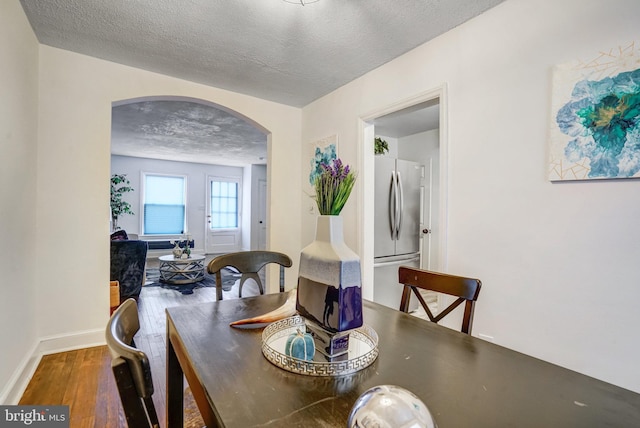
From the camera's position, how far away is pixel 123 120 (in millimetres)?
4484

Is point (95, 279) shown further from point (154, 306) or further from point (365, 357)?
point (365, 357)

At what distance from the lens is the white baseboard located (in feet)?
6.03

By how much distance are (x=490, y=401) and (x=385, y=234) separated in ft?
8.98

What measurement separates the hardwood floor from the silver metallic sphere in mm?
1163

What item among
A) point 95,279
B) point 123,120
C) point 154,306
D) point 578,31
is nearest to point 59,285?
point 95,279

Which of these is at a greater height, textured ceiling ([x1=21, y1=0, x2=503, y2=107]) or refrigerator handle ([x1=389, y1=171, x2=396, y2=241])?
textured ceiling ([x1=21, y1=0, x2=503, y2=107])

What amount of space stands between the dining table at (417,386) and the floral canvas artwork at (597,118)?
1.14 meters

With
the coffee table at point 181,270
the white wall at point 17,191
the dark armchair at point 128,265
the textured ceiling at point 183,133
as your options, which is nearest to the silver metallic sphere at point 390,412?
the white wall at point 17,191

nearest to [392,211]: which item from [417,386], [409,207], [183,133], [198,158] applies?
[409,207]

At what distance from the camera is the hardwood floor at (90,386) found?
1.71 metres

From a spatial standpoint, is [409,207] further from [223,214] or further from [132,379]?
[223,214]

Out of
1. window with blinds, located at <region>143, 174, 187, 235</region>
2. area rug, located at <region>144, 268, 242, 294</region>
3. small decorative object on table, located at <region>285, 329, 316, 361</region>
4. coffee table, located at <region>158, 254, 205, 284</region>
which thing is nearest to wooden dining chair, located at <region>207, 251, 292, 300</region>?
small decorative object on table, located at <region>285, 329, 316, 361</region>

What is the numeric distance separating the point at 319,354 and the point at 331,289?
0.21 meters

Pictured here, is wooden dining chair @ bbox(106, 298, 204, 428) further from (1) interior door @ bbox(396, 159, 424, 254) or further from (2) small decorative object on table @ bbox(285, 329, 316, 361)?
(1) interior door @ bbox(396, 159, 424, 254)
